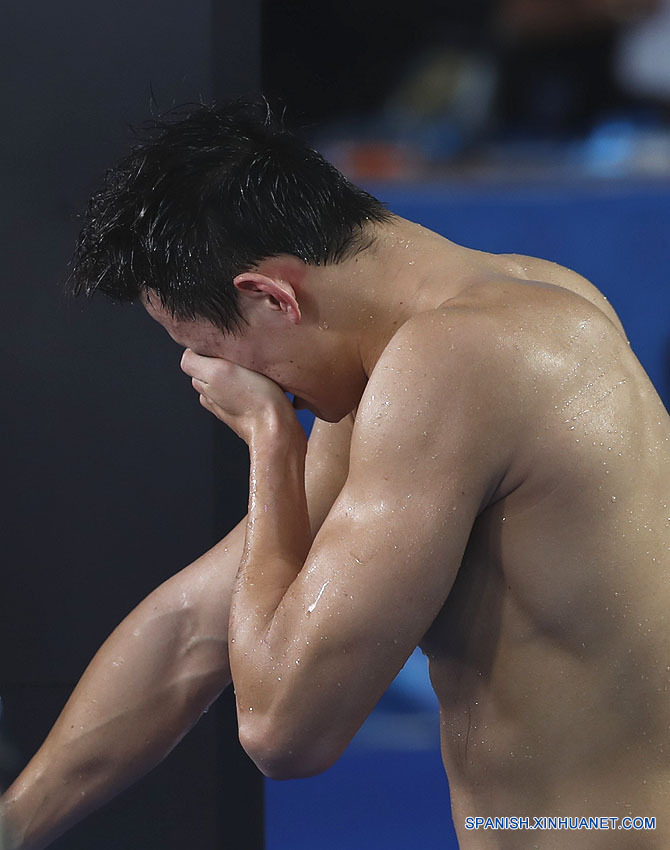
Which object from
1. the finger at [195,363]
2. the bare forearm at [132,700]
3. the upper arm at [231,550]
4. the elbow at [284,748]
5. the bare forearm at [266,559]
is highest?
the finger at [195,363]

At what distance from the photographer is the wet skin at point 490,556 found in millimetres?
848

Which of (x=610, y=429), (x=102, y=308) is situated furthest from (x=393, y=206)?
(x=610, y=429)

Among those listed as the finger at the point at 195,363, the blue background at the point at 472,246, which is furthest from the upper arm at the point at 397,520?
the blue background at the point at 472,246

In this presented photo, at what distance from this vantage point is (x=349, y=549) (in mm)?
852

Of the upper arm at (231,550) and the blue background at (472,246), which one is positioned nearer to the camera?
the upper arm at (231,550)

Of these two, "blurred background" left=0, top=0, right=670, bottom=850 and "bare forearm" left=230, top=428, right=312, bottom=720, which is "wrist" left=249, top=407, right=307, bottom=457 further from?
"blurred background" left=0, top=0, right=670, bottom=850

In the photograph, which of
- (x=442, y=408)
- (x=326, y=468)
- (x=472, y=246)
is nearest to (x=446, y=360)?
(x=442, y=408)

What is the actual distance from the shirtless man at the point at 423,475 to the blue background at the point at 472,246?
20.7 inches

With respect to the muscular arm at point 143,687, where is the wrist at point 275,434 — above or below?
above

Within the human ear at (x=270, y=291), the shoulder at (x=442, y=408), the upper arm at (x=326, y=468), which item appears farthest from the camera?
the upper arm at (x=326, y=468)

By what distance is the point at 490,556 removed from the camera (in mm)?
929

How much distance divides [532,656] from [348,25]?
2.65 metres

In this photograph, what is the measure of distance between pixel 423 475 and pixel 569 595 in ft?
0.55

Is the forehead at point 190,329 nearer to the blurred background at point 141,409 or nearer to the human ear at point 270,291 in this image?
the human ear at point 270,291
